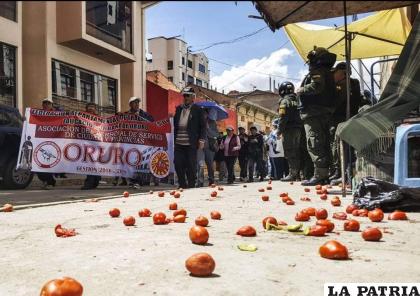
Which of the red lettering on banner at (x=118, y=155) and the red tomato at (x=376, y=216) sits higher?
the red lettering on banner at (x=118, y=155)

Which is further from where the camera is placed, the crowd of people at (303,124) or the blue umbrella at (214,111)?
the blue umbrella at (214,111)

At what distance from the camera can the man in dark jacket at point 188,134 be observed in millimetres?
8781

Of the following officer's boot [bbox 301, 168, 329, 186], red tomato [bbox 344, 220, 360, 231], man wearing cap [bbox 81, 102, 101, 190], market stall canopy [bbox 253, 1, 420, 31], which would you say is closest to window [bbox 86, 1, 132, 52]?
market stall canopy [bbox 253, 1, 420, 31]

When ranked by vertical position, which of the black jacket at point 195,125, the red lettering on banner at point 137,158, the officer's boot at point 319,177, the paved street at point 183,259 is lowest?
the paved street at point 183,259

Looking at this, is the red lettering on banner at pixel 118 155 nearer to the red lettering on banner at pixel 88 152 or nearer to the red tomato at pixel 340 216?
the red lettering on banner at pixel 88 152

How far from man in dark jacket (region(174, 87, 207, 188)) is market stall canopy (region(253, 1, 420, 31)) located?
5053 mm

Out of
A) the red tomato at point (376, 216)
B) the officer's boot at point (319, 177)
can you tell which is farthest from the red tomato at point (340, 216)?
the officer's boot at point (319, 177)

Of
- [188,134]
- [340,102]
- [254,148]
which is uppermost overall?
[340,102]

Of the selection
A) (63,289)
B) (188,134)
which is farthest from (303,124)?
(63,289)

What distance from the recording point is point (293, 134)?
10.4 metres

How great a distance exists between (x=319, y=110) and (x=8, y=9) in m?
7.00

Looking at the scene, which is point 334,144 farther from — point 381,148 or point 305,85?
point 381,148

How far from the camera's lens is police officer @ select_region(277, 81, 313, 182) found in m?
10.3

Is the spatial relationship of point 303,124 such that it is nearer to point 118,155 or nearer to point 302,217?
point 118,155
